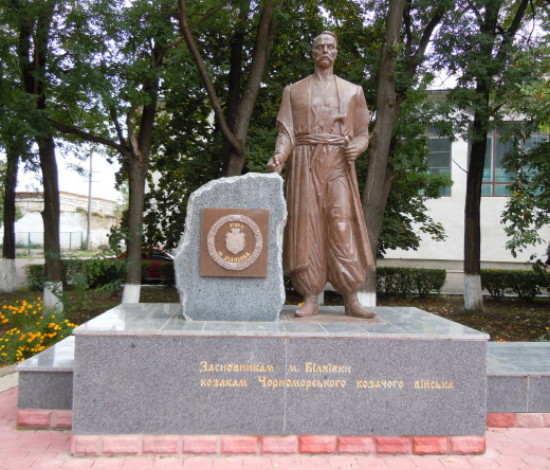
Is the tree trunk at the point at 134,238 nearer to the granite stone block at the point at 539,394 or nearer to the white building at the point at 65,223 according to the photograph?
the granite stone block at the point at 539,394

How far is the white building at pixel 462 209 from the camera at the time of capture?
19.8m

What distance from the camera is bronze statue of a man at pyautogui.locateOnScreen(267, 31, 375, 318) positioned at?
5121 mm

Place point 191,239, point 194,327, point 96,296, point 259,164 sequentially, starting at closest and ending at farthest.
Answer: point 194,327 < point 191,239 < point 259,164 < point 96,296

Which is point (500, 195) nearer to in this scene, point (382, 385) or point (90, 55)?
point (90, 55)

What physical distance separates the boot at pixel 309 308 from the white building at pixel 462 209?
15.5 m

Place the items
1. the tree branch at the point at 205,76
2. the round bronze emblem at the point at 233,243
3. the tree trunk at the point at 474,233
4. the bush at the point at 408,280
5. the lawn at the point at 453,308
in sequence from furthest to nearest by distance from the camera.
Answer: the bush at the point at 408,280 < the tree trunk at the point at 474,233 < the lawn at the point at 453,308 < the tree branch at the point at 205,76 < the round bronze emblem at the point at 233,243

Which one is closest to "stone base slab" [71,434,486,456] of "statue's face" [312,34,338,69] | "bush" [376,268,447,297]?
"statue's face" [312,34,338,69]

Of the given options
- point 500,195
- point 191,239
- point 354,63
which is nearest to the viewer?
point 191,239

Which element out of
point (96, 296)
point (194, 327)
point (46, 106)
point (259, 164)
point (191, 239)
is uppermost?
point (46, 106)

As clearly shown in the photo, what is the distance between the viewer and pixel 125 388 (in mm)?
4121

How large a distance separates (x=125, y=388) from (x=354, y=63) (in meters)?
8.99

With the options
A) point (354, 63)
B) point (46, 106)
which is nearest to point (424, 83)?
point (354, 63)

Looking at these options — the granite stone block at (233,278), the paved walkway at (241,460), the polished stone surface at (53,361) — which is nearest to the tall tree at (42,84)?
the polished stone surface at (53,361)

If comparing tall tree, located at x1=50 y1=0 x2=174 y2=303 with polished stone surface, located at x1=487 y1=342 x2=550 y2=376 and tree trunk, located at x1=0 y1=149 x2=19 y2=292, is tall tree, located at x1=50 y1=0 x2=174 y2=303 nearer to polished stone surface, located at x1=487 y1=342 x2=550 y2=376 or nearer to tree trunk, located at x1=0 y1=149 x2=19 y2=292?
tree trunk, located at x1=0 y1=149 x2=19 y2=292
